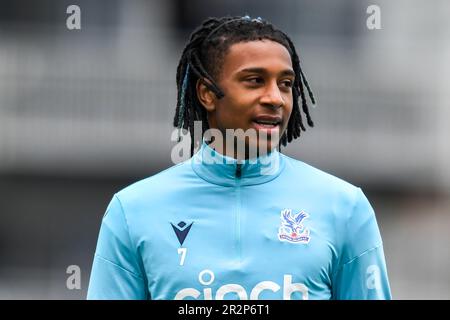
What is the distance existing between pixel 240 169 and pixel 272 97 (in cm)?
32

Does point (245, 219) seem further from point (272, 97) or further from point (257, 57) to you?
point (257, 57)

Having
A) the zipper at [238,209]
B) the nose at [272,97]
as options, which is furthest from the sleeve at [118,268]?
the nose at [272,97]

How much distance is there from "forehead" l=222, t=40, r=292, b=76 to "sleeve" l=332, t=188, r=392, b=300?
0.58 metres

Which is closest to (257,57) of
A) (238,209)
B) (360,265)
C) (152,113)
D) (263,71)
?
(263,71)

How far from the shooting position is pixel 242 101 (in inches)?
168

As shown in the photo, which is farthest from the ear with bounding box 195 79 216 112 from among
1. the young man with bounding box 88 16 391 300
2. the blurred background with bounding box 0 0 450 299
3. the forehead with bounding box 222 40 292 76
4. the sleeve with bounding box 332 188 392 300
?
the blurred background with bounding box 0 0 450 299

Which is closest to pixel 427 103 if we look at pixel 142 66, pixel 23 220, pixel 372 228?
pixel 142 66

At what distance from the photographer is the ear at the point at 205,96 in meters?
4.44


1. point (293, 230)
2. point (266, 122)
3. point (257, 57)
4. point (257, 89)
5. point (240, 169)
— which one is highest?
point (257, 57)

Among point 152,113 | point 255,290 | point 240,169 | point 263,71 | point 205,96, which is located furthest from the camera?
point 152,113

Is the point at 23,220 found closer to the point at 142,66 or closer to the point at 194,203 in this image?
the point at 142,66

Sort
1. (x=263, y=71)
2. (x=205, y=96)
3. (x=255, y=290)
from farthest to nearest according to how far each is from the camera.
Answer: (x=205, y=96)
(x=263, y=71)
(x=255, y=290)

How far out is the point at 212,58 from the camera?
14.6 feet
